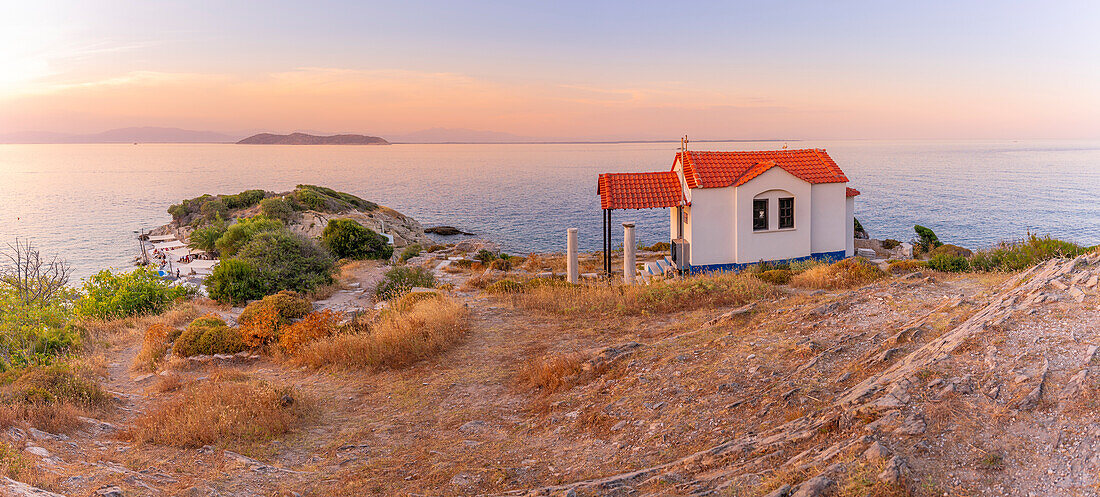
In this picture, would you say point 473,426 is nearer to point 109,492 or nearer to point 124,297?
point 109,492

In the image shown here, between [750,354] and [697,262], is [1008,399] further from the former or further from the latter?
[697,262]

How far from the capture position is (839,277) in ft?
51.9

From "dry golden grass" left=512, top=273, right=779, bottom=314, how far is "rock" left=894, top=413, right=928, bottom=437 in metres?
8.39

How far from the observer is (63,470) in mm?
6090

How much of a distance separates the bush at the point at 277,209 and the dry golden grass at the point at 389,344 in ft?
120

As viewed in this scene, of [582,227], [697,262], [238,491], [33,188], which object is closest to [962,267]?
[697,262]

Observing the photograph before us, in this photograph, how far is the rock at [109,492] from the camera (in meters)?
5.42

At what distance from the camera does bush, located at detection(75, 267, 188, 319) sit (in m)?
18.0

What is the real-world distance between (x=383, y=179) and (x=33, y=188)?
66276 mm

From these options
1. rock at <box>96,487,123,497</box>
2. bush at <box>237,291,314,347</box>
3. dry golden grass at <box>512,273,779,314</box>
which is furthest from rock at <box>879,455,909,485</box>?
bush at <box>237,291,314,347</box>

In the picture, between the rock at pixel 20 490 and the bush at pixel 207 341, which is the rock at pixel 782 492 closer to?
the rock at pixel 20 490

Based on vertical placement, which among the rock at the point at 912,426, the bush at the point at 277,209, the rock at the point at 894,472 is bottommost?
the rock at the point at 894,472

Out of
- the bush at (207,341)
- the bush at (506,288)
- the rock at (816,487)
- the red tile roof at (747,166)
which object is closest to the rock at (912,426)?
the rock at (816,487)

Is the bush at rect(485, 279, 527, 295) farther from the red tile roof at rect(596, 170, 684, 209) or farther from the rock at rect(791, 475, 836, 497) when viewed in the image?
the rock at rect(791, 475, 836, 497)
